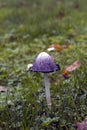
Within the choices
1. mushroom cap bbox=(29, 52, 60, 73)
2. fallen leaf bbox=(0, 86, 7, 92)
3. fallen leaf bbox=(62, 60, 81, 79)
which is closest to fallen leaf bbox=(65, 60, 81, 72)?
fallen leaf bbox=(62, 60, 81, 79)

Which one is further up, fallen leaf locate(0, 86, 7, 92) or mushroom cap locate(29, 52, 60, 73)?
mushroom cap locate(29, 52, 60, 73)

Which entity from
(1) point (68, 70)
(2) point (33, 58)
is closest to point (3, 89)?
(1) point (68, 70)

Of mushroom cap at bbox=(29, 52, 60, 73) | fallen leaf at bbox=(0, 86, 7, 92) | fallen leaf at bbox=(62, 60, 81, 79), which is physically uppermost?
fallen leaf at bbox=(62, 60, 81, 79)

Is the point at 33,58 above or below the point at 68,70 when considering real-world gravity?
above

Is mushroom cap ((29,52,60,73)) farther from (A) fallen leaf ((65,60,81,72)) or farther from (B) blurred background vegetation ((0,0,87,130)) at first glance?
(A) fallen leaf ((65,60,81,72))

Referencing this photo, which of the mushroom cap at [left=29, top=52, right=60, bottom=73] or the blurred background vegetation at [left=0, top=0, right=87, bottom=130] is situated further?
the blurred background vegetation at [left=0, top=0, right=87, bottom=130]

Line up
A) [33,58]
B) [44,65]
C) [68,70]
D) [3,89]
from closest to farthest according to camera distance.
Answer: [44,65], [3,89], [68,70], [33,58]

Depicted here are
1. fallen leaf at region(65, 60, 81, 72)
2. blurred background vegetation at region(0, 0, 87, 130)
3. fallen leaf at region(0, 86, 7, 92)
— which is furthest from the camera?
fallen leaf at region(65, 60, 81, 72)

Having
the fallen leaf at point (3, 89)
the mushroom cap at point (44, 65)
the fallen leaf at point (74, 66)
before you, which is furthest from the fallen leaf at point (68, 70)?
Answer: the mushroom cap at point (44, 65)

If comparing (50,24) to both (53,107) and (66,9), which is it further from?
(53,107)

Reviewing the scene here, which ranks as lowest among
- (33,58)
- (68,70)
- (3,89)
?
(3,89)

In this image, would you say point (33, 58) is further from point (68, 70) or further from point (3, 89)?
point (3, 89)

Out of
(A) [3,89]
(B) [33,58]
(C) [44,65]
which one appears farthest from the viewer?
(B) [33,58]
